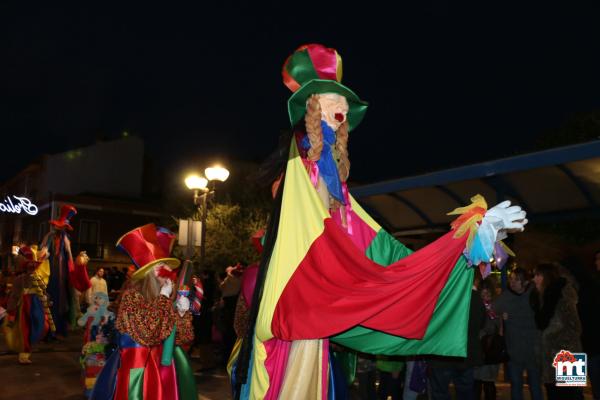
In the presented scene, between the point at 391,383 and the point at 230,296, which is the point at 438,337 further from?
the point at 230,296

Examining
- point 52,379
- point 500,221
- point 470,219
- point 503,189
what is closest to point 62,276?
point 52,379

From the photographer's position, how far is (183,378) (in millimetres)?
5426

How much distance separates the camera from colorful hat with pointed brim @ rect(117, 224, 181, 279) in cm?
562

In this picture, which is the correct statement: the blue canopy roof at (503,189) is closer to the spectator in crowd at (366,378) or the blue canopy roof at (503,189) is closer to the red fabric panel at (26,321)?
the spectator in crowd at (366,378)

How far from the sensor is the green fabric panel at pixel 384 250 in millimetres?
3705

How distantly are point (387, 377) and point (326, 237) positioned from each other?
4.70 meters

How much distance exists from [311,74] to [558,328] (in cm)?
498

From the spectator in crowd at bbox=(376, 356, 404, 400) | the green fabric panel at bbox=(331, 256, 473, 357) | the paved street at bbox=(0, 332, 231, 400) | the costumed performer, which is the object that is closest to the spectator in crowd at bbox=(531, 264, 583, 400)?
the spectator in crowd at bbox=(376, 356, 404, 400)

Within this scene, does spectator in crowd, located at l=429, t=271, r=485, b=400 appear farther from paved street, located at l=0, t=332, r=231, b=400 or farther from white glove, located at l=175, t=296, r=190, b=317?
paved street, located at l=0, t=332, r=231, b=400

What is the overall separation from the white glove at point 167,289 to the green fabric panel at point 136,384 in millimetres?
745

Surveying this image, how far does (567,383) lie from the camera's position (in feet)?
21.8

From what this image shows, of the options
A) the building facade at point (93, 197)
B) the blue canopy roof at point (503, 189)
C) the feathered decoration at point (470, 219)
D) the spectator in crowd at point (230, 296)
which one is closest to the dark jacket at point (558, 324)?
the blue canopy roof at point (503, 189)

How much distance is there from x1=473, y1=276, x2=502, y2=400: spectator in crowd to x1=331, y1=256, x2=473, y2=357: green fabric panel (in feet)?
12.5

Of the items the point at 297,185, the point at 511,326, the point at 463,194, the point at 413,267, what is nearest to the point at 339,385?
the point at 413,267
